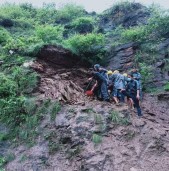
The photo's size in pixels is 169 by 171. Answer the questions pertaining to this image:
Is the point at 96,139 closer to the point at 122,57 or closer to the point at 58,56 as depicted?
the point at 58,56

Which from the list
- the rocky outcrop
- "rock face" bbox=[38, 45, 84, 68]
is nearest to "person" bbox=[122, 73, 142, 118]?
the rocky outcrop

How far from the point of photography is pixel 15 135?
11375 mm

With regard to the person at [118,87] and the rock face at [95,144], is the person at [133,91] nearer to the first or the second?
the person at [118,87]

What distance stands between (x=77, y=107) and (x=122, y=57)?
293 inches

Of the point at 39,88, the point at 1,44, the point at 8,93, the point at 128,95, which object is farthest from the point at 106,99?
the point at 1,44

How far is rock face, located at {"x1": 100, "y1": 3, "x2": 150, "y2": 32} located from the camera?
24359 mm

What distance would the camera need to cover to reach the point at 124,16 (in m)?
25.4

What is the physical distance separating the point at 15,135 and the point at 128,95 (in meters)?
4.40

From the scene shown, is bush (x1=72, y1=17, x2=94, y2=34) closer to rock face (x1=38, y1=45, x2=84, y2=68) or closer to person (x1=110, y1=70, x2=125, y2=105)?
rock face (x1=38, y1=45, x2=84, y2=68)

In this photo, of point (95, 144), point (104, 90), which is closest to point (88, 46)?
point (104, 90)

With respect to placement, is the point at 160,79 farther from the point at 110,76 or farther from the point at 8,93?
the point at 8,93

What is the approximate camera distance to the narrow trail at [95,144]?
9742 millimetres

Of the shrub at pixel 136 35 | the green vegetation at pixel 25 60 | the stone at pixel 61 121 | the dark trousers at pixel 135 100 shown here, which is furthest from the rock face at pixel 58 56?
the stone at pixel 61 121

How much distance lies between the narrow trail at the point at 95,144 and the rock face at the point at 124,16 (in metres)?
12.9
